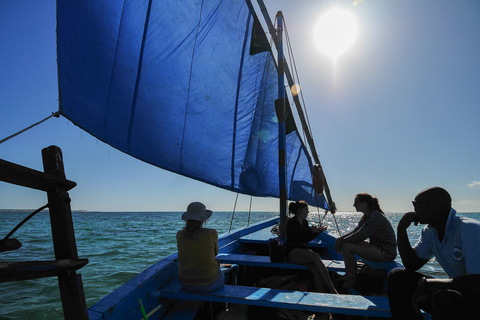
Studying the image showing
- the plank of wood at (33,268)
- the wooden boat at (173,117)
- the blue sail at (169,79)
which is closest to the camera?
the plank of wood at (33,268)

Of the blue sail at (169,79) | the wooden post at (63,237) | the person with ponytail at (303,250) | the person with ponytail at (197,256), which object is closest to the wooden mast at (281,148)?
the blue sail at (169,79)

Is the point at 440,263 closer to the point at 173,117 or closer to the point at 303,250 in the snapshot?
the point at 303,250

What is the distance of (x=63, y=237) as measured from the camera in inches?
62.4

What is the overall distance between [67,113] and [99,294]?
6.38m

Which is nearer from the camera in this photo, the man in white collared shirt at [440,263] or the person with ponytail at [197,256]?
the man in white collared shirt at [440,263]

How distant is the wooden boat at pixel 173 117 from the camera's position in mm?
2309

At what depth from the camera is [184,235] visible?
3025 millimetres

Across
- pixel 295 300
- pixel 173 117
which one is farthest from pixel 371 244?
pixel 173 117

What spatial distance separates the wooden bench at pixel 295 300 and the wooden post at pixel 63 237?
1.41 meters

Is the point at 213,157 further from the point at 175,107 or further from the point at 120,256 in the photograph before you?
the point at 120,256

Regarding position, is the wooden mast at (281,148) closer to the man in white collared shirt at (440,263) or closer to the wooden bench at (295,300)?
the wooden bench at (295,300)

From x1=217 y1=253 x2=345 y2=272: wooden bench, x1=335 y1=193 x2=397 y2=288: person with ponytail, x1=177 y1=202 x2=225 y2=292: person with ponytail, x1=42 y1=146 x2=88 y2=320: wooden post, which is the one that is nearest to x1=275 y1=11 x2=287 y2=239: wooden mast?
x1=217 y1=253 x2=345 y2=272: wooden bench

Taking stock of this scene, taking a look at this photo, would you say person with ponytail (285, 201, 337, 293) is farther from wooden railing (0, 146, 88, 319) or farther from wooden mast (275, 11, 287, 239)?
wooden railing (0, 146, 88, 319)

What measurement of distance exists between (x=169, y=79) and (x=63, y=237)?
2.66m
